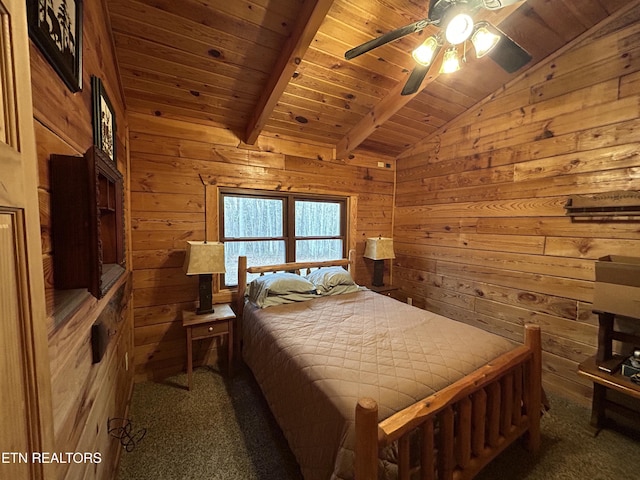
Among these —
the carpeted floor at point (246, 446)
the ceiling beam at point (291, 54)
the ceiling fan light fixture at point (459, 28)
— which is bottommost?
the carpeted floor at point (246, 446)

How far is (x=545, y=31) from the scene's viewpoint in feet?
6.72

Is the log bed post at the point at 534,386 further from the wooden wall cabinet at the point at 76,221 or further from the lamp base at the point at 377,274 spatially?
the wooden wall cabinet at the point at 76,221

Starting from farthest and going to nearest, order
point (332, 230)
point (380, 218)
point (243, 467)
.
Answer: point (380, 218)
point (332, 230)
point (243, 467)

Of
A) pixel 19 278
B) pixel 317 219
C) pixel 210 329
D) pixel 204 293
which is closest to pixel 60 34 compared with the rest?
pixel 19 278

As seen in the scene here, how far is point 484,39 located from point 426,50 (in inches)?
11.1

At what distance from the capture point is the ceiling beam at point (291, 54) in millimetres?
1524

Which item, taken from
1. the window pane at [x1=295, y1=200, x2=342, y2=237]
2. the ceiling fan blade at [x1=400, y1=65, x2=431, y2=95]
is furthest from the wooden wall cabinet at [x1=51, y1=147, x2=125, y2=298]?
the window pane at [x1=295, y1=200, x2=342, y2=237]

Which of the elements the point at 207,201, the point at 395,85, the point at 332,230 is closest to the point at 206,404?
the point at 207,201

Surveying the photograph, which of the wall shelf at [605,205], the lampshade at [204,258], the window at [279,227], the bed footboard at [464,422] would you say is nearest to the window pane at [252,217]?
the window at [279,227]

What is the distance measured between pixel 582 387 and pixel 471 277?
1154 mm

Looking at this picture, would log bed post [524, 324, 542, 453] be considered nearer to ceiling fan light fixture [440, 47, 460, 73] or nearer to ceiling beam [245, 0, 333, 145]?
ceiling fan light fixture [440, 47, 460, 73]

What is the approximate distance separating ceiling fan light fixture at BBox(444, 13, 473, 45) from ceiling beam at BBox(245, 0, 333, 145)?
64cm

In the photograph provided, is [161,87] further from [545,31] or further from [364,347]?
[545,31]

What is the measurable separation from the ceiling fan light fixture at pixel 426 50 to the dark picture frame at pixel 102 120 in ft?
5.55
